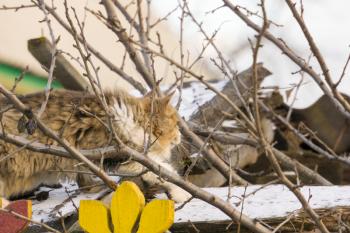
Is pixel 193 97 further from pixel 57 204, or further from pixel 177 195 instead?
pixel 57 204

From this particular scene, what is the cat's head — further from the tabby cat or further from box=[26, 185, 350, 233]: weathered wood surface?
box=[26, 185, 350, 233]: weathered wood surface

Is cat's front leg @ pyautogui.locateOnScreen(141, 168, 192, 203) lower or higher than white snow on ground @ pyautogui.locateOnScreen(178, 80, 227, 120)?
lower

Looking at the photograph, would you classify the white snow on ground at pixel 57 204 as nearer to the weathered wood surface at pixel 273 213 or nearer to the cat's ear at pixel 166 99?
the weathered wood surface at pixel 273 213

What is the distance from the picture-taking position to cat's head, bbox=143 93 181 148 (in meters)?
4.61

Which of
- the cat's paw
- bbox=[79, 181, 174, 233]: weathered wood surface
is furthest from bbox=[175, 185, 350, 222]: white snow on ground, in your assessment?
bbox=[79, 181, 174, 233]: weathered wood surface

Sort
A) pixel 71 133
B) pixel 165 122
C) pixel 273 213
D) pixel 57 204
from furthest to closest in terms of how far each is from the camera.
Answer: pixel 165 122 → pixel 71 133 → pixel 57 204 → pixel 273 213

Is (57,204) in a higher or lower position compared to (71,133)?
lower

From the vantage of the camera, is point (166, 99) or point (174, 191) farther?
point (166, 99)

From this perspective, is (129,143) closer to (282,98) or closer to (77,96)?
(77,96)

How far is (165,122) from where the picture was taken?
470 cm

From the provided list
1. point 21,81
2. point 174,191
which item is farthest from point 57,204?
point 21,81

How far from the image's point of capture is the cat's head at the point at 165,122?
461 cm

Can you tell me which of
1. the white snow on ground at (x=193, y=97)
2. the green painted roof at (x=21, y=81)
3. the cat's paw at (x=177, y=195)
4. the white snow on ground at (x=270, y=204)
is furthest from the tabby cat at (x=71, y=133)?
the green painted roof at (x=21, y=81)

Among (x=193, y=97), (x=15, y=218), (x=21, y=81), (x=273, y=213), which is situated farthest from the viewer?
(x=21, y=81)
